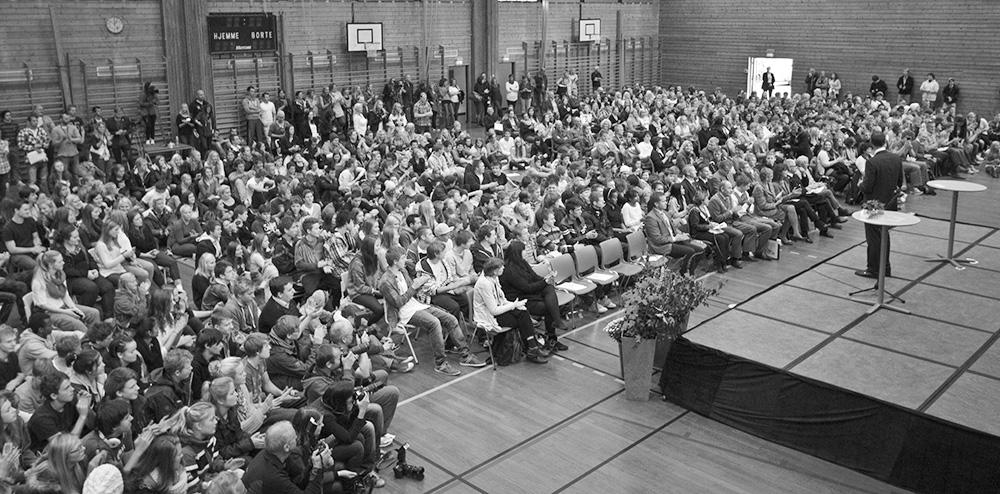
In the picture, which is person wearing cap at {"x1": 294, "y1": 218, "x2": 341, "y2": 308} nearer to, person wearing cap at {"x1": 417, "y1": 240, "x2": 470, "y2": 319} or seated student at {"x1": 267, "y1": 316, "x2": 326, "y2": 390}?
person wearing cap at {"x1": 417, "y1": 240, "x2": 470, "y2": 319}

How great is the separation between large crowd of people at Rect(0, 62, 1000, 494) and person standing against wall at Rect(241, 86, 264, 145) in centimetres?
9

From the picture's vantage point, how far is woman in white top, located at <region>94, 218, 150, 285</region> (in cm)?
977

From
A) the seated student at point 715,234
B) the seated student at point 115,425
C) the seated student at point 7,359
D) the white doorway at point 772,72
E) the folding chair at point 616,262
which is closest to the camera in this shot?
the seated student at point 115,425

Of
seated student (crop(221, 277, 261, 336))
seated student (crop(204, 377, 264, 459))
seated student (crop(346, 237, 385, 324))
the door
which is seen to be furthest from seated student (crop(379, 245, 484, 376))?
the door

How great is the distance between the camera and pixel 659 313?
790cm

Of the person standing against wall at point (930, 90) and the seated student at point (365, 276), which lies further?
the person standing against wall at point (930, 90)

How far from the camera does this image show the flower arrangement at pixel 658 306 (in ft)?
26.0

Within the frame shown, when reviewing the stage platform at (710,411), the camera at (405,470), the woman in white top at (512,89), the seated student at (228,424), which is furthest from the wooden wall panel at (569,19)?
the seated student at (228,424)

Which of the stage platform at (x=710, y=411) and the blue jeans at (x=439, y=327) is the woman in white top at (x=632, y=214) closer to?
the stage platform at (x=710, y=411)

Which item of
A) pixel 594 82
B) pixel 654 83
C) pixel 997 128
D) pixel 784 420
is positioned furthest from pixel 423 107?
pixel 784 420

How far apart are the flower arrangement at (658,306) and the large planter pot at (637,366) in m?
0.09

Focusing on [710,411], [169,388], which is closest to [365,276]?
[169,388]

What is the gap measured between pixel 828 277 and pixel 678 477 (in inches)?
183

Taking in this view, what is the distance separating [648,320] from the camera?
796cm
